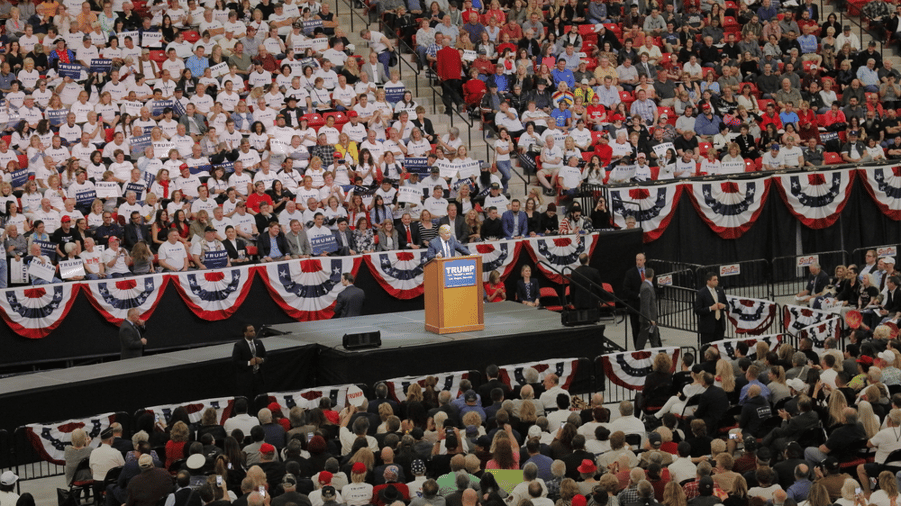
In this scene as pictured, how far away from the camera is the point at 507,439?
1382cm

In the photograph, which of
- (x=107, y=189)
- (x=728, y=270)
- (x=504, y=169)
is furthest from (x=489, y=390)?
(x=504, y=169)

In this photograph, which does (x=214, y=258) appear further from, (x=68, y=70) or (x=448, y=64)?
(x=448, y=64)

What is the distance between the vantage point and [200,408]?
57.1ft

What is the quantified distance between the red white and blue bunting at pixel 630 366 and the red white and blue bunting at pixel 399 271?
20.4ft

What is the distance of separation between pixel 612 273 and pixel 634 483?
44.1 ft

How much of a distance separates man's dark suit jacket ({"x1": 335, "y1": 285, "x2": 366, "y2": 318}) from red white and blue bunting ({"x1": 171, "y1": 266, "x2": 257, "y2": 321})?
165cm

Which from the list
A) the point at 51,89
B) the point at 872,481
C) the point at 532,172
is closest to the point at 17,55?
the point at 51,89

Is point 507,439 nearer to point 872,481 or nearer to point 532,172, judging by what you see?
point 872,481

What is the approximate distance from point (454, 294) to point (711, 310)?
4378 millimetres

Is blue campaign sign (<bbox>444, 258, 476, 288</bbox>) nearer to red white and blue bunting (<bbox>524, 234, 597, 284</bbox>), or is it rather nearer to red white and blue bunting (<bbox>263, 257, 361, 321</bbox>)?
red white and blue bunting (<bbox>263, 257, 361, 321</bbox>)

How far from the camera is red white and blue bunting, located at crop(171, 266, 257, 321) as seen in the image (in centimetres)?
2270

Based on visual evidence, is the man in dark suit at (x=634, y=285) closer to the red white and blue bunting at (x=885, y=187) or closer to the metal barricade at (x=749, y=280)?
the metal barricade at (x=749, y=280)

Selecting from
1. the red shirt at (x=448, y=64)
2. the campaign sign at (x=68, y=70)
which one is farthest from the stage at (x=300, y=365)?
the red shirt at (x=448, y=64)

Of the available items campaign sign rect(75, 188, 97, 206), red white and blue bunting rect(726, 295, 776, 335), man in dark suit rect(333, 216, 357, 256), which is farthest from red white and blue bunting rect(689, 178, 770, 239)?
campaign sign rect(75, 188, 97, 206)
